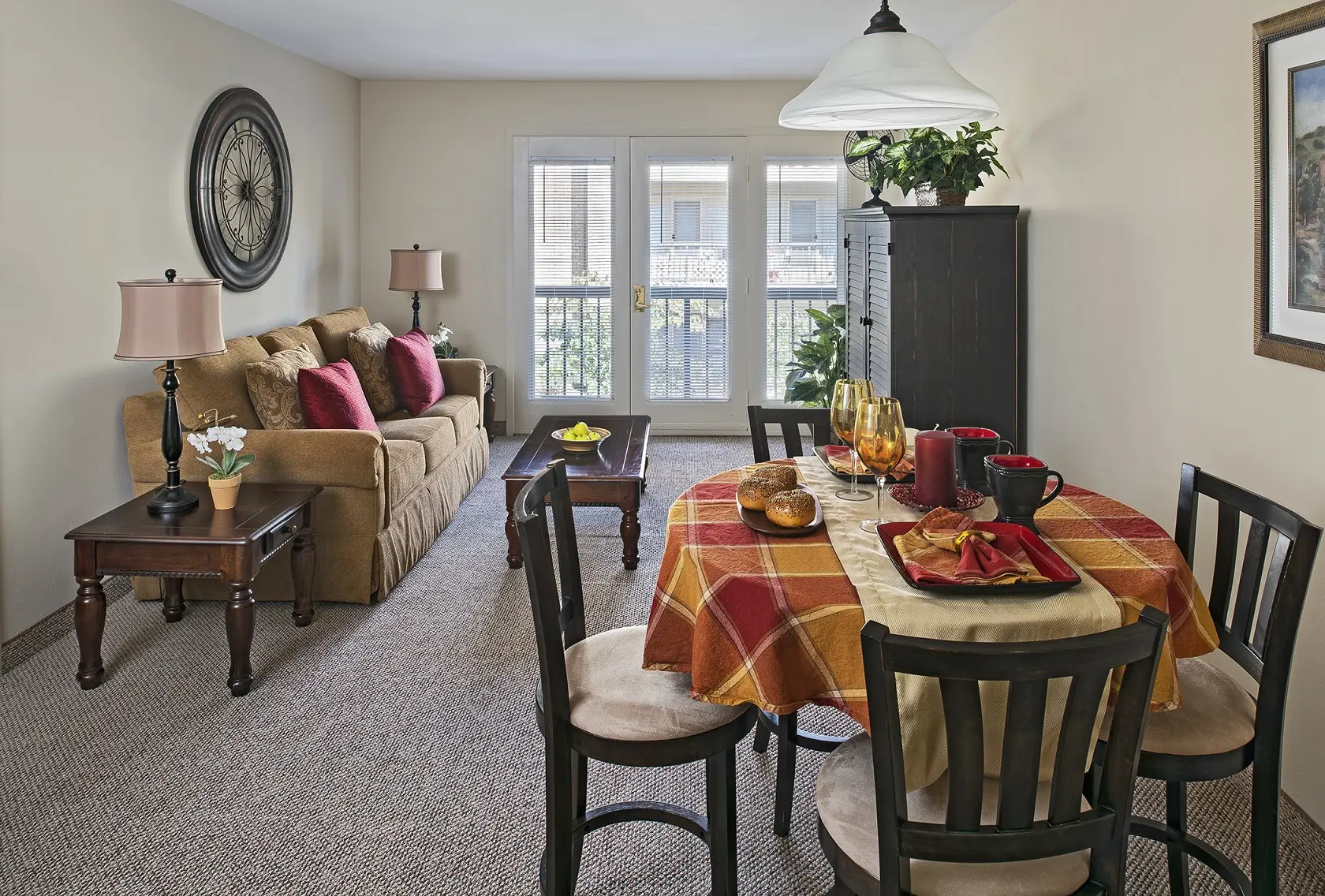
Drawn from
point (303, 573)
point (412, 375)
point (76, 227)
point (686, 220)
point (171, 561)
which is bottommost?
point (303, 573)

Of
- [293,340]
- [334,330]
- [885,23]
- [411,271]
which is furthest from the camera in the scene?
[411,271]

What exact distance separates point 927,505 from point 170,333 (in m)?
2.45

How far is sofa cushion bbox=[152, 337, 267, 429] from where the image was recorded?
386cm

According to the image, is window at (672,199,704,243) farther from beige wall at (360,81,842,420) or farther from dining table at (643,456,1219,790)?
dining table at (643,456,1219,790)

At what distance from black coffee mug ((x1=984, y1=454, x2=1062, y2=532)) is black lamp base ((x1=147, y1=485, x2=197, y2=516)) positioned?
2594 millimetres

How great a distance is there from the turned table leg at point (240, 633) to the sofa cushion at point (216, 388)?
0.93 m

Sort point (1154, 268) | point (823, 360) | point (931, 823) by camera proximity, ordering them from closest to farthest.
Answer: point (931, 823), point (1154, 268), point (823, 360)

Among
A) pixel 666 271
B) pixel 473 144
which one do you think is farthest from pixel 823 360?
pixel 473 144

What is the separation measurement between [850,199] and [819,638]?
5.79 metres

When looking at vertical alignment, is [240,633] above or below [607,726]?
below

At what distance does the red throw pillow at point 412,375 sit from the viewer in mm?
5449

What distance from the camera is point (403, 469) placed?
4.20 meters

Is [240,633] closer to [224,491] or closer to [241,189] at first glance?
[224,491]

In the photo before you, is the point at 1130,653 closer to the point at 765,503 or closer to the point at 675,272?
the point at 765,503
